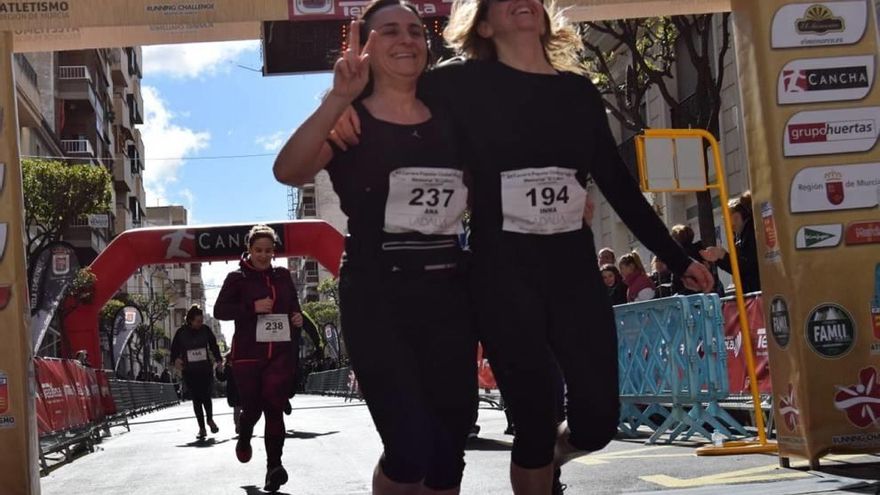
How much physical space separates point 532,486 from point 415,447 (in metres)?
0.54

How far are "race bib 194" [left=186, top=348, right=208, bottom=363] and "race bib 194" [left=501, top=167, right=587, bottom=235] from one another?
1334cm

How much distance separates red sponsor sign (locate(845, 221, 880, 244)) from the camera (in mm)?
7230

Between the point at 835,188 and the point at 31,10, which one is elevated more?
the point at 31,10

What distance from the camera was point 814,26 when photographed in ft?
24.0

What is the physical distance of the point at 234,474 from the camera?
33.1 feet

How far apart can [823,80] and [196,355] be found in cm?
1140

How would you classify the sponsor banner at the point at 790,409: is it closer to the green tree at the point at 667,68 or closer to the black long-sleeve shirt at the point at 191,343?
the black long-sleeve shirt at the point at 191,343

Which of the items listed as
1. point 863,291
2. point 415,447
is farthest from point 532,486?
point 863,291

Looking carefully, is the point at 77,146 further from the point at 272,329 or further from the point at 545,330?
the point at 545,330

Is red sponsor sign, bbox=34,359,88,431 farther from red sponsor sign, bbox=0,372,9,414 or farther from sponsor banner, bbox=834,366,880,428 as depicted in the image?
sponsor banner, bbox=834,366,880,428

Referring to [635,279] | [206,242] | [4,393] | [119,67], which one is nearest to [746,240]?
[635,279]

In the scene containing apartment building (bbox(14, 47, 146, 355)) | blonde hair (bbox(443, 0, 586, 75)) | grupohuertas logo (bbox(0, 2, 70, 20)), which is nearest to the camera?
blonde hair (bbox(443, 0, 586, 75))

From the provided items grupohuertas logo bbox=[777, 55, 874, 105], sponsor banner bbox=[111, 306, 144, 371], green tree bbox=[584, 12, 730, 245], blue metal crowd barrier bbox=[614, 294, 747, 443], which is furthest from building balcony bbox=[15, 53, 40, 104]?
grupohuertas logo bbox=[777, 55, 874, 105]

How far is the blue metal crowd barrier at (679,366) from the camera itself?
33.6 ft
